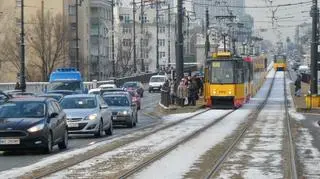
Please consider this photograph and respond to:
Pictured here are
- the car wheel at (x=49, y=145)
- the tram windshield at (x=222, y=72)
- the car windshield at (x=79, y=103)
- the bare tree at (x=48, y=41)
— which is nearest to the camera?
the car wheel at (x=49, y=145)

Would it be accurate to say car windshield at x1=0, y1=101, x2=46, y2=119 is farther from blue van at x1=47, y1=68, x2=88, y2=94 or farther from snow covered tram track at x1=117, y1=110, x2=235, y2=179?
blue van at x1=47, y1=68, x2=88, y2=94

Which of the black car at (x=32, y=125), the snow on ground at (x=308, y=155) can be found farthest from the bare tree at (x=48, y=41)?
the black car at (x=32, y=125)

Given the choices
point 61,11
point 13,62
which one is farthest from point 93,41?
point 13,62

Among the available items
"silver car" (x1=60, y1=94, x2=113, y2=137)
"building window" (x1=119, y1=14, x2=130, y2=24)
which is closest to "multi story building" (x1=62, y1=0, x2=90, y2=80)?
"building window" (x1=119, y1=14, x2=130, y2=24)

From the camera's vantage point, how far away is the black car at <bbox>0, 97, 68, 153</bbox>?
19.9 m

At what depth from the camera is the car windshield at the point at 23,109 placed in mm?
20922

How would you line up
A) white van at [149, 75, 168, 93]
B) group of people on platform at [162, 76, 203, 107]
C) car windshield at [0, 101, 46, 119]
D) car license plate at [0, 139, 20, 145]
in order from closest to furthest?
1. car license plate at [0, 139, 20, 145]
2. car windshield at [0, 101, 46, 119]
3. group of people on platform at [162, 76, 203, 107]
4. white van at [149, 75, 168, 93]

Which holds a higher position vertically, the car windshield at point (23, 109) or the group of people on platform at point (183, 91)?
the car windshield at point (23, 109)

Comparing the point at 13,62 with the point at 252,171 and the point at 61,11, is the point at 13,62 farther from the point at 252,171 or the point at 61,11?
the point at 252,171

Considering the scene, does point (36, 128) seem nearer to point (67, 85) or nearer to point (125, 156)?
point (125, 156)

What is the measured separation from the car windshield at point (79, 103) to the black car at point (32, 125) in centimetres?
471

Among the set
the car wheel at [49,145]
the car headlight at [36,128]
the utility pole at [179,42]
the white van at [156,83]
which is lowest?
the white van at [156,83]

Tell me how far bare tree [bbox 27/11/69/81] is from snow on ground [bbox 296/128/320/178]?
5388cm

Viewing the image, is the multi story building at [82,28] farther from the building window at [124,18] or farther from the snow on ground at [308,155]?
the snow on ground at [308,155]
